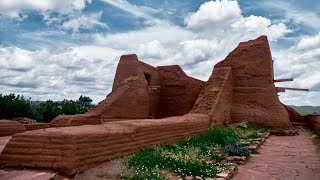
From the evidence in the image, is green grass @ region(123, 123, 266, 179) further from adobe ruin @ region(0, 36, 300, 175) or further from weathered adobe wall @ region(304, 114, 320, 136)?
weathered adobe wall @ region(304, 114, 320, 136)

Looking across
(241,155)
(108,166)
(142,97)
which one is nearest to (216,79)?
(142,97)

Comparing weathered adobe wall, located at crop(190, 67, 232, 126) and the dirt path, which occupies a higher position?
weathered adobe wall, located at crop(190, 67, 232, 126)

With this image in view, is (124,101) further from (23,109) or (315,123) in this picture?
(23,109)

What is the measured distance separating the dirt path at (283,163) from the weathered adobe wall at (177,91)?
6.86 m

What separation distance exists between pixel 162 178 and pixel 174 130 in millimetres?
4100

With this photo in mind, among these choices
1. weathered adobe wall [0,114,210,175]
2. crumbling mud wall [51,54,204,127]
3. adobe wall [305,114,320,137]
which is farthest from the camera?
crumbling mud wall [51,54,204,127]

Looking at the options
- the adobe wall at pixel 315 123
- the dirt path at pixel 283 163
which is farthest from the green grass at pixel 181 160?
the adobe wall at pixel 315 123

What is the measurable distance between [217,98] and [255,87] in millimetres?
2756

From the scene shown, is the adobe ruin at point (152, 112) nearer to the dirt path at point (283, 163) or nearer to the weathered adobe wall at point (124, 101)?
the weathered adobe wall at point (124, 101)

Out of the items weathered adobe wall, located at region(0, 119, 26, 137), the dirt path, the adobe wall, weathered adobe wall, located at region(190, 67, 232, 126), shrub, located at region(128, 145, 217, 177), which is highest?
weathered adobe wall, located at region(190, 67, 232, 126)

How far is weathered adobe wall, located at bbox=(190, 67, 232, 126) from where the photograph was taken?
13031 mm

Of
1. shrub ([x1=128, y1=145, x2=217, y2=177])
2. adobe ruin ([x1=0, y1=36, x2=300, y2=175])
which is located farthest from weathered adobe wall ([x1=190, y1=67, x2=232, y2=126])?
shrub ([x1=128, y1=145, x2=217, y2=177])

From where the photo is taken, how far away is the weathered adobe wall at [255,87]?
1457 cm

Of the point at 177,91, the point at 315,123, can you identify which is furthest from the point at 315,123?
the point at 177,91
